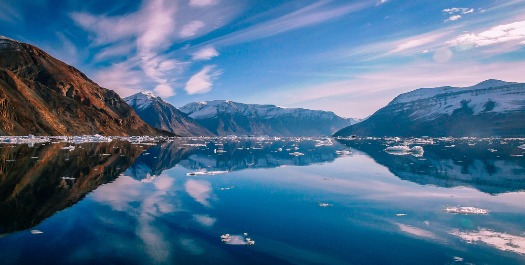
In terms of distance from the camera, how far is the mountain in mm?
120938

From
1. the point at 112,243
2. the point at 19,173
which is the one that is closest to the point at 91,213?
the point at 112,243

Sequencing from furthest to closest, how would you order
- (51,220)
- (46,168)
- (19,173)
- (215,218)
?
(46,168)
(19,173)
(215,218)
(51,220)

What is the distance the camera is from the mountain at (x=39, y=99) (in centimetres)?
12094

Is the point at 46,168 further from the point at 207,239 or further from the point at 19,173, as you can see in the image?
the point at 207,239

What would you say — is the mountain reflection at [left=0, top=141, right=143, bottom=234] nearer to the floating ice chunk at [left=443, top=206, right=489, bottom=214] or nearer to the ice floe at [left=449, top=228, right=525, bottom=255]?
the ice floe at [left=449, top=228, right=525, bottom=255]

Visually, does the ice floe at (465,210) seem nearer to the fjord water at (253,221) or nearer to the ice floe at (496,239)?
the fjord water at (253,221)

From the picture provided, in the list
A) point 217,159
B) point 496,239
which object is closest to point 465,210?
point 496,239

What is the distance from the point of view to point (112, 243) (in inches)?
599

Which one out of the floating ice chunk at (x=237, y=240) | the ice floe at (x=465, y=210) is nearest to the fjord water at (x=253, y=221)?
the floating ice chunk at (x=237, y=240)

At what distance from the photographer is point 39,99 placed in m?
151

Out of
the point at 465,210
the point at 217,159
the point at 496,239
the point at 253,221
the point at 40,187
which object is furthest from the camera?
the point at 217,159

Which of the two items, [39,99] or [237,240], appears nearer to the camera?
[237,240]

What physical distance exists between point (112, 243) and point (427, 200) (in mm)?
22812

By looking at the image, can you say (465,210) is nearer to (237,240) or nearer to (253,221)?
(253,221)
